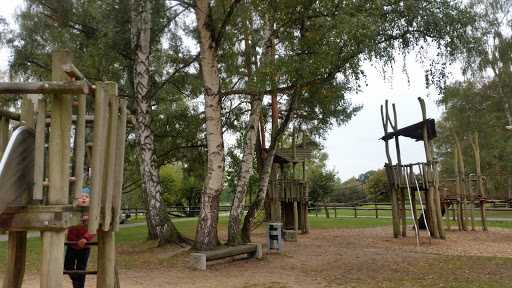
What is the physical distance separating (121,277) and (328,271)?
410cm

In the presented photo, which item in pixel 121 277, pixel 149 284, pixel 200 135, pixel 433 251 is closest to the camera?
pixel 149 284

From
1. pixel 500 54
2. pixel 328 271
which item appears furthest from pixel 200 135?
pixel 500 54

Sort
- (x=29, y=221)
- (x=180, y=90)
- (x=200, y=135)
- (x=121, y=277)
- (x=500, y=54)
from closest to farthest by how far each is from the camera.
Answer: (x=29, y=221), (x=121, y=277), (x=180, y=90), (x=200, y=135), (x=500, y=54)

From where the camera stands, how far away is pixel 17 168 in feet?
10.7

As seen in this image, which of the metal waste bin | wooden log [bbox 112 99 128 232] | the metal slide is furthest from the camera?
the metal waste bin

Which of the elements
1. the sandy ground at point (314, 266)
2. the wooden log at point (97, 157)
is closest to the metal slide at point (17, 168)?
the wooden log at point (97, 157)

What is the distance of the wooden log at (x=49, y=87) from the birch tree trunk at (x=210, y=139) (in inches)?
276

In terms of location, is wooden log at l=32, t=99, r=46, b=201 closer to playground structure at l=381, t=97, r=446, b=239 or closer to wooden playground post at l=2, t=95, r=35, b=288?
wooden playground post at l=2, t=95, r=35, b=288

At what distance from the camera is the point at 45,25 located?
13695mm

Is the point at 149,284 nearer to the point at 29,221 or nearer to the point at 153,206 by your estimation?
the point at 29,221

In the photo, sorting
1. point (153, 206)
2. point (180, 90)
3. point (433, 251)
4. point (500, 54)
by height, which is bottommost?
point (433, 251)

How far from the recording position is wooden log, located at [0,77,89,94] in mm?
3256

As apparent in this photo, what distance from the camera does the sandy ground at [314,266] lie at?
740cm

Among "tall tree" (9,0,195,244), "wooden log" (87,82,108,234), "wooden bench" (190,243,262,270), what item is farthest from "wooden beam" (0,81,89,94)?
"tall tree" (9,0,195,244)
